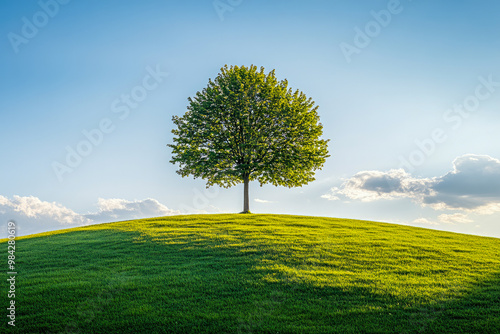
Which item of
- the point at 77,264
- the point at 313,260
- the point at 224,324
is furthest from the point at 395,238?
the point at 77,264

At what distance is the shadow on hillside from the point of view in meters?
9.40

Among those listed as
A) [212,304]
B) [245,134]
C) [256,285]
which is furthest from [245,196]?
[212,304]

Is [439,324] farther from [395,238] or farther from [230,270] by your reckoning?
[395,238]

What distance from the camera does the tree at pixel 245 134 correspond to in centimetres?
3488

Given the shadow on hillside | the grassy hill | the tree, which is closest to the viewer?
the shadow on hillside

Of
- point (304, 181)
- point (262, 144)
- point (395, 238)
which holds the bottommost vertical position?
point (395, 238)

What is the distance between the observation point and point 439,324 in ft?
31.4

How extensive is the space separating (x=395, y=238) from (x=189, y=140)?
72.4ft


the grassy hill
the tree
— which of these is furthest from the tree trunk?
the grassy hill

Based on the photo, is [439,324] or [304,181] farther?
[304,181]

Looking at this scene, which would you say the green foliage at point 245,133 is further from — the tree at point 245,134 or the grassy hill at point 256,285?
the grassy hill at point 256,285

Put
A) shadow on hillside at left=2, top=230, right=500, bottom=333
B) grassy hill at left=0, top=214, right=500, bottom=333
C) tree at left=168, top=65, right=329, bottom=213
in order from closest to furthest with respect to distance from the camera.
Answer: shadow on hillside at left=2, top=230, right=500, bottom=333, grassy hill at left=0, top=214, right=500, bottom=333, tree at left=168, top=65, right=329, bottom=213

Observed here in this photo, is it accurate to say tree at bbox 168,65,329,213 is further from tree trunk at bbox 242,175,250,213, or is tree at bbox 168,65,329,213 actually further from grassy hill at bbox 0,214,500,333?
grassy hill at bbox 0,214,500,333

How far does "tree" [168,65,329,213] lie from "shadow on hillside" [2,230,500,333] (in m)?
19.8
